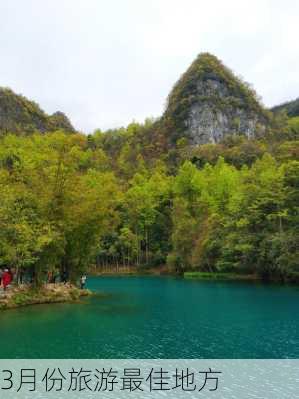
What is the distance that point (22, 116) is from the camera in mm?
143375

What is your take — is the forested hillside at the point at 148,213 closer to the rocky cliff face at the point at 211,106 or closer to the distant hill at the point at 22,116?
the rocky cliff face at the point at 211,106

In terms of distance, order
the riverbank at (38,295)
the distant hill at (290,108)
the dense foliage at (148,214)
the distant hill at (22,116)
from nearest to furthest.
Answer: the riverbank at (38,295) → the dense foliage at (148,214) → the distant hill at (22,116) → the distant hill at (290,108)

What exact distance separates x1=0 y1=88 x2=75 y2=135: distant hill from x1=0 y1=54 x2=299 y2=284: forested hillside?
Answer: 154 feet

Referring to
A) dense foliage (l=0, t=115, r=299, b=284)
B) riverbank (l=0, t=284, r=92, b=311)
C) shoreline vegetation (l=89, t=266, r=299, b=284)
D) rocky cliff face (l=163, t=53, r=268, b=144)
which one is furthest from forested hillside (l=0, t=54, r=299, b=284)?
rocky cliff face (l=163, t=53, r=268, b=144)

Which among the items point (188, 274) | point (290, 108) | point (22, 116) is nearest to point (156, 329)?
point (188, 274)

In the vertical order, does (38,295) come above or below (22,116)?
below

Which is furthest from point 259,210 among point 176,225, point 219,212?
point 176,225

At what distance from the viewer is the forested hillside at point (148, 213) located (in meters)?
31.4

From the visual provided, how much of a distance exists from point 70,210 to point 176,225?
105 ft

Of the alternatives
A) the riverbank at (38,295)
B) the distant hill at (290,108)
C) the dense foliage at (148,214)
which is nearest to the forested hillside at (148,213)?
the dense foliage at (148,214)

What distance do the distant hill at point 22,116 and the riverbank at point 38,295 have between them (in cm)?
10562

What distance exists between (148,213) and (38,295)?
4430 centimetres

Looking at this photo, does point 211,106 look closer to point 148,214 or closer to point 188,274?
point 148,214

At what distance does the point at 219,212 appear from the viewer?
60438mm
